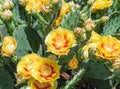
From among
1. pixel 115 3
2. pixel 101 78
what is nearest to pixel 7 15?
pixel 101 78

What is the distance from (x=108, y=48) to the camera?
1.64 meters

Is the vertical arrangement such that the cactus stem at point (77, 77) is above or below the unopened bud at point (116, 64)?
below

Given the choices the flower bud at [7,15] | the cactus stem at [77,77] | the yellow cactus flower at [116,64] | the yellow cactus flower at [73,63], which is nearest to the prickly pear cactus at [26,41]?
the flower bud at [7,15]

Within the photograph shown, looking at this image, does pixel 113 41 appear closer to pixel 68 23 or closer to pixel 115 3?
pixel 68 23

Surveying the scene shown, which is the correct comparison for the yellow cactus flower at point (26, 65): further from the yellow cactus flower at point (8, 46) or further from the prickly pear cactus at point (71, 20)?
the prickly pear cactus at point (71, 20)

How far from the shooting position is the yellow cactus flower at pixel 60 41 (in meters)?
1.63

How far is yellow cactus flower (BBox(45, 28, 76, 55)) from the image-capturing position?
1.63 meters

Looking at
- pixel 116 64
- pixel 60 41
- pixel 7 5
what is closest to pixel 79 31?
pixel 60 41

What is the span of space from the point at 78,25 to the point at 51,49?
221 mm

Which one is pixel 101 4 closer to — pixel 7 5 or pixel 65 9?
pixel 65 9

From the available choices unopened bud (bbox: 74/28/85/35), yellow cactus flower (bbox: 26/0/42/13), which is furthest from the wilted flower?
unopened bud (bbox: 74/28/85/35)

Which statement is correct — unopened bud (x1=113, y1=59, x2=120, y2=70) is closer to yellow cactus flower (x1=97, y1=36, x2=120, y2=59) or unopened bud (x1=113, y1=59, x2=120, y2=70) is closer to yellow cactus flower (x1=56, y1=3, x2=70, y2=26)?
yellow cactus flower (x1=97, y1=36, x2=120, y2=59)

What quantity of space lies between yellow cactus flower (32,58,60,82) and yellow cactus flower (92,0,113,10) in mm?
482

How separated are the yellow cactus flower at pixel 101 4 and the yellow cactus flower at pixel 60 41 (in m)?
0.39
